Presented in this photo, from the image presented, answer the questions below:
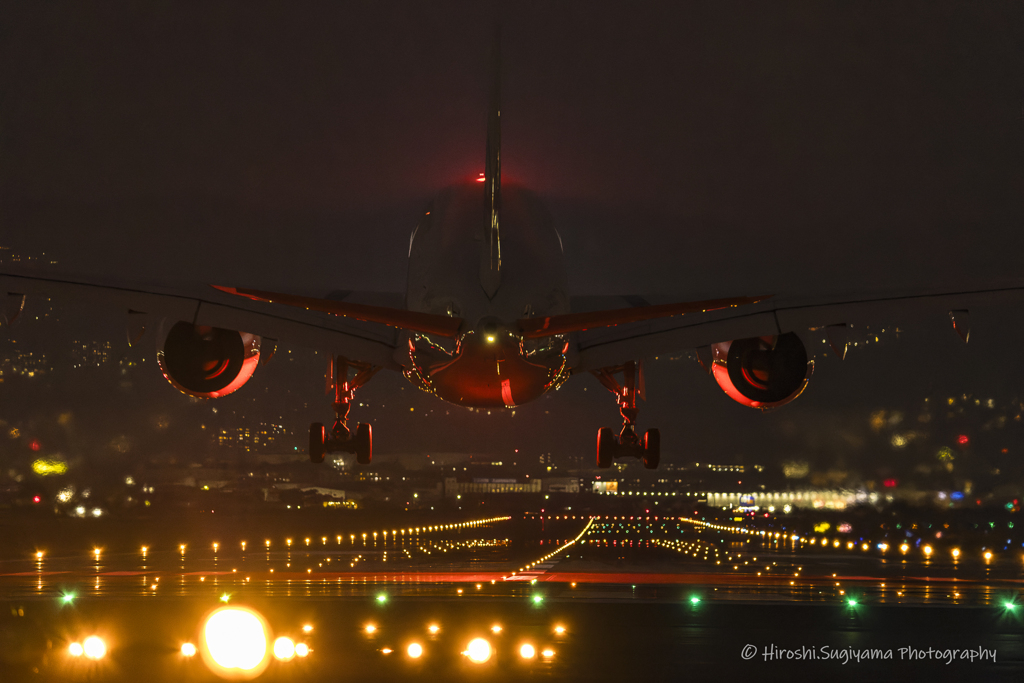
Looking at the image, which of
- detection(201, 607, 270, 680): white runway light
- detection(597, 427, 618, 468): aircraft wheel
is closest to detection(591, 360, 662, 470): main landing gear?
detection(597, 427, 618, 468): aircraft wheel

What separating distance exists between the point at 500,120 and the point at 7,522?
2515 centimetres

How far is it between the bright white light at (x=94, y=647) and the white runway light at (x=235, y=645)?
0.98m

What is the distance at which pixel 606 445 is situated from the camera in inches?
924

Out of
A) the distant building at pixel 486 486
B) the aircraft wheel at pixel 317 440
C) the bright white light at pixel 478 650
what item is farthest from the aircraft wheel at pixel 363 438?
Answer: the bright white light at pixel 478 650

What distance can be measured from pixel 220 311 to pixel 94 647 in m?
9.26

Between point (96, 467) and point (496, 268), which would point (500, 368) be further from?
point (96, 467)

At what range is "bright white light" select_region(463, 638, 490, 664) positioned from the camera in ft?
30.7

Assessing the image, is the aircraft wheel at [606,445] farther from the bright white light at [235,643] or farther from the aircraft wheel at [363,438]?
the bright white light at [235,643]

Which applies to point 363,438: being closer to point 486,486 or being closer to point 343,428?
point 343,428

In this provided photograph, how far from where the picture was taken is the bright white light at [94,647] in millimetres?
9258

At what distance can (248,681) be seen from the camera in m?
8.13

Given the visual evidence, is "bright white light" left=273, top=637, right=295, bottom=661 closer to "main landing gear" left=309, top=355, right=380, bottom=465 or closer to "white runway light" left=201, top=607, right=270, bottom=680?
"white runway light" left=201, top=607, right=270, bottom=680

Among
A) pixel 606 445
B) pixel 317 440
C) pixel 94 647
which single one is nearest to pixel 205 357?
pixel 317 440

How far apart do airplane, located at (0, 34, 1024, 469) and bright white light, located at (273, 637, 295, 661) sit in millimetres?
5012
